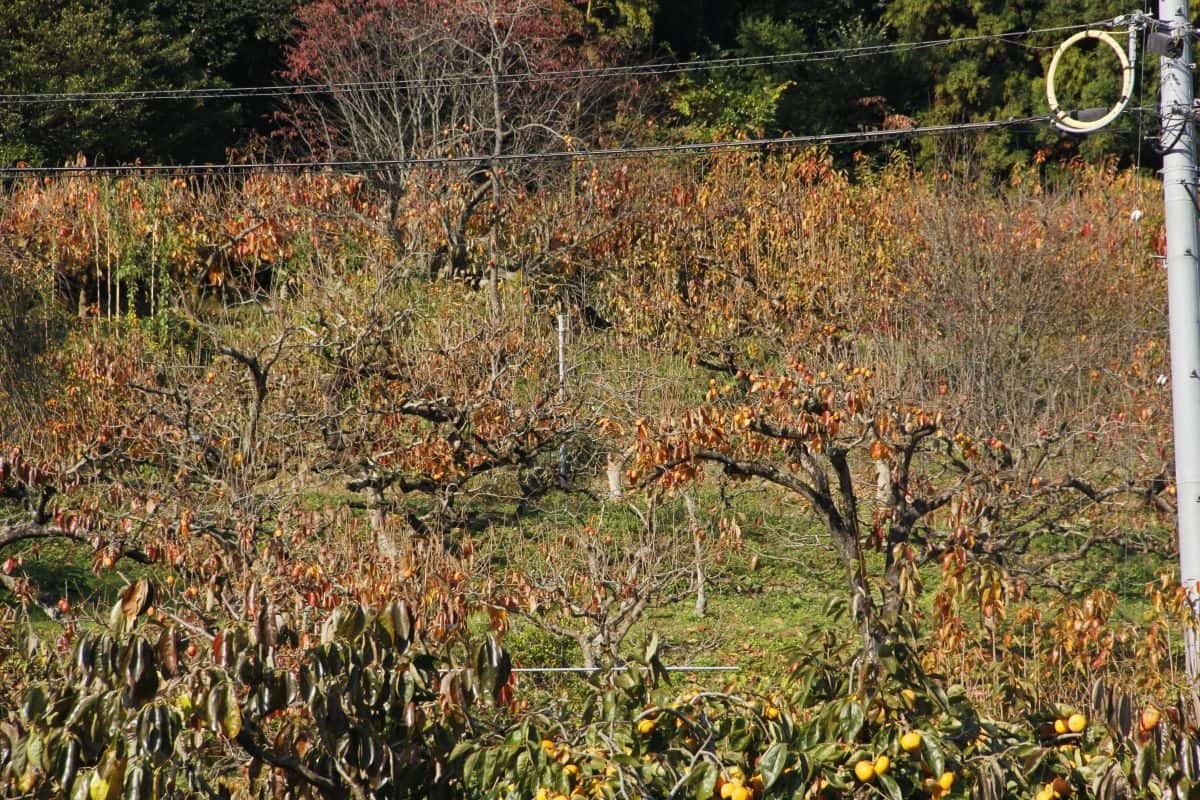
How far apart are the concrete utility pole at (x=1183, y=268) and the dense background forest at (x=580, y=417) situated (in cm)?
42

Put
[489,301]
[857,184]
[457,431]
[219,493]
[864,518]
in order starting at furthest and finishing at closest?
[857,184] < [489,301] < [864,518] < [457,431] < [219,493]

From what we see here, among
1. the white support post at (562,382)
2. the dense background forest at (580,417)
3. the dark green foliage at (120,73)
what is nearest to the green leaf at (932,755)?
the dense background forest at (580,417)

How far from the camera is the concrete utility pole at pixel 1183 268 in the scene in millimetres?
6230

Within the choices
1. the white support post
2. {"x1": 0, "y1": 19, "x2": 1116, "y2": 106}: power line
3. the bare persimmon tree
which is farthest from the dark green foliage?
the white support post

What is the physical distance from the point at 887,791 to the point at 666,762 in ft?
1.94

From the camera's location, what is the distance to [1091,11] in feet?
64.2

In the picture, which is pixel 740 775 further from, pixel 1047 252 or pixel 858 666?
pixel 1047 252

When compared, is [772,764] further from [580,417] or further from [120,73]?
[120,73]

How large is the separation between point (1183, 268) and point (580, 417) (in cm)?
544

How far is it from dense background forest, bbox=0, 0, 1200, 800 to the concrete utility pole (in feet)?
1.39

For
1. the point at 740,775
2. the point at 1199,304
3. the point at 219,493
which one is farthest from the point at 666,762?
the point at 219,493

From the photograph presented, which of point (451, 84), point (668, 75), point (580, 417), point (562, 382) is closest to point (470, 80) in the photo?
point (451, 84)

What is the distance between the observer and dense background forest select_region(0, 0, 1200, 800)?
142 inches

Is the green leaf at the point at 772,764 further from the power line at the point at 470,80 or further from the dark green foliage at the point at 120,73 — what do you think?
the dark green foliage at the point at 120,73
